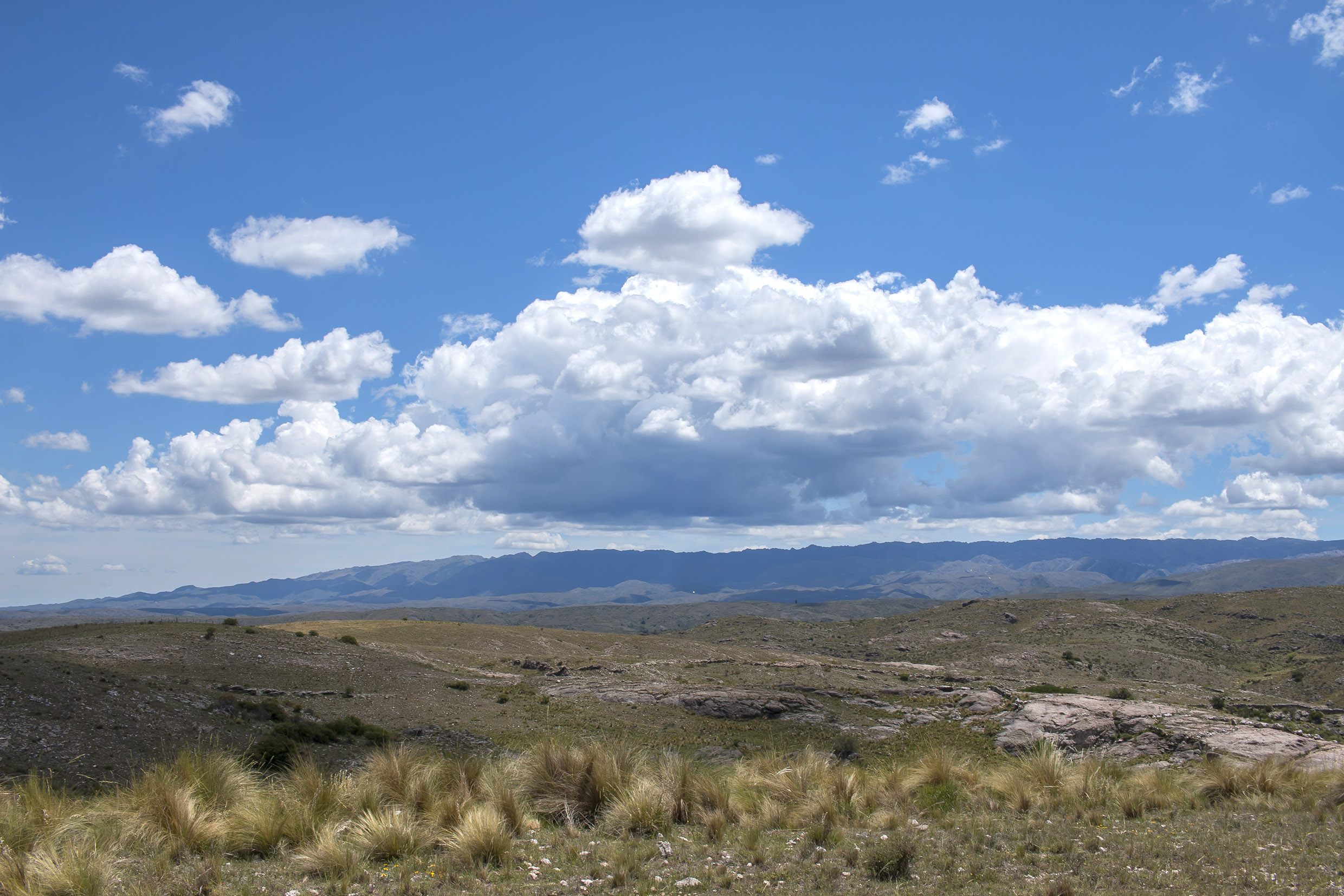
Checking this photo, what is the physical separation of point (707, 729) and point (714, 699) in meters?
5.30

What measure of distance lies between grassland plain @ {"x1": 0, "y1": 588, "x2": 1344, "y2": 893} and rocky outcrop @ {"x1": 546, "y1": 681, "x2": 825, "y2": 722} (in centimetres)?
22

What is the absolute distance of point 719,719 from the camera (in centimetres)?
4012

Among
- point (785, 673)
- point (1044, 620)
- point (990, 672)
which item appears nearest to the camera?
point (785, 673)

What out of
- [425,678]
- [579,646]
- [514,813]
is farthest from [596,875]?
[579,646]

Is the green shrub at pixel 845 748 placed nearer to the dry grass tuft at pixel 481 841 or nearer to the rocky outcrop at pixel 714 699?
the rocky outcrop at pixel 714 699

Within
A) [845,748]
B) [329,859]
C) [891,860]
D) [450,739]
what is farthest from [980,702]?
[329,859]

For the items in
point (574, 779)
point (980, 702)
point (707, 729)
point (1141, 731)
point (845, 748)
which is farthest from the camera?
point (980, 702)

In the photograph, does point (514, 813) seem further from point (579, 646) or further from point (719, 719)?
point (579, 646)

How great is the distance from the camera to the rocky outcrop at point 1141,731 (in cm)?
2800

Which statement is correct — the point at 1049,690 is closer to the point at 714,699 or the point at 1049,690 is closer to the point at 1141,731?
the point at 1141,731

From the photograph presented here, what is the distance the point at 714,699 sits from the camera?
42594 mm

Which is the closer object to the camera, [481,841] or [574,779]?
[481,841]

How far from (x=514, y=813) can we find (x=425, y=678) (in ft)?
116

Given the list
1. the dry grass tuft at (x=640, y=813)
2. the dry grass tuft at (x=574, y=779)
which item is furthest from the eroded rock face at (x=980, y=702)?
the dry grass tuft at (x=640, y=813)
